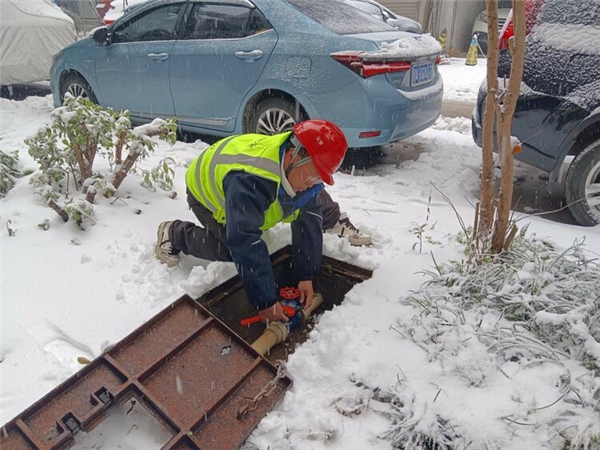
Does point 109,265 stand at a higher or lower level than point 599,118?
lower

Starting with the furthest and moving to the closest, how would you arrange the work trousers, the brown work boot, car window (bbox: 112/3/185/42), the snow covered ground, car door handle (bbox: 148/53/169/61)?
car window (bbox: 112/3/185/42)
car door handle (bbox: 148/53/169/61)
the brown work boot
the work trousers
the snow covered ground

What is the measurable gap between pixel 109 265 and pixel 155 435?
47.6 inches

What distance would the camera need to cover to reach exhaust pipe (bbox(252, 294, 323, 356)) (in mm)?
2188

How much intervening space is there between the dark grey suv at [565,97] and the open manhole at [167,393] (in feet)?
8.70

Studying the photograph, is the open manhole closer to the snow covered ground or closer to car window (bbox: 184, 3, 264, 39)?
the snow covered ground

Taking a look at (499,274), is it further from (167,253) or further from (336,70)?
(336,70)

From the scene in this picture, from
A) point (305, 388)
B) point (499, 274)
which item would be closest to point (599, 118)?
point (499, 274)

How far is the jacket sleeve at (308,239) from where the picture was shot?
2.52 metres

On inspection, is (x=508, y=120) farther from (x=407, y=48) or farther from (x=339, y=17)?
(x=339, y=17)

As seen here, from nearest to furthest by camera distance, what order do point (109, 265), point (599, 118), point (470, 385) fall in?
point (470, 385)
point (109, 265)
point (599, 118)

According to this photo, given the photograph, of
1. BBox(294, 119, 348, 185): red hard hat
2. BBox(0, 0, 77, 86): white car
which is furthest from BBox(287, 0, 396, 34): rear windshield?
BBox(0, 0, 77, 86): white car

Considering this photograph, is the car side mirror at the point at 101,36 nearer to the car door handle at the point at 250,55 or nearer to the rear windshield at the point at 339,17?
the car door handle at the point at 250,55

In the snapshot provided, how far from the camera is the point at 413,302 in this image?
2328mm

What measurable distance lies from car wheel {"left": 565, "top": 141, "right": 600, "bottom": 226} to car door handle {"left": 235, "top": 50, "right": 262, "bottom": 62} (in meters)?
2.74
